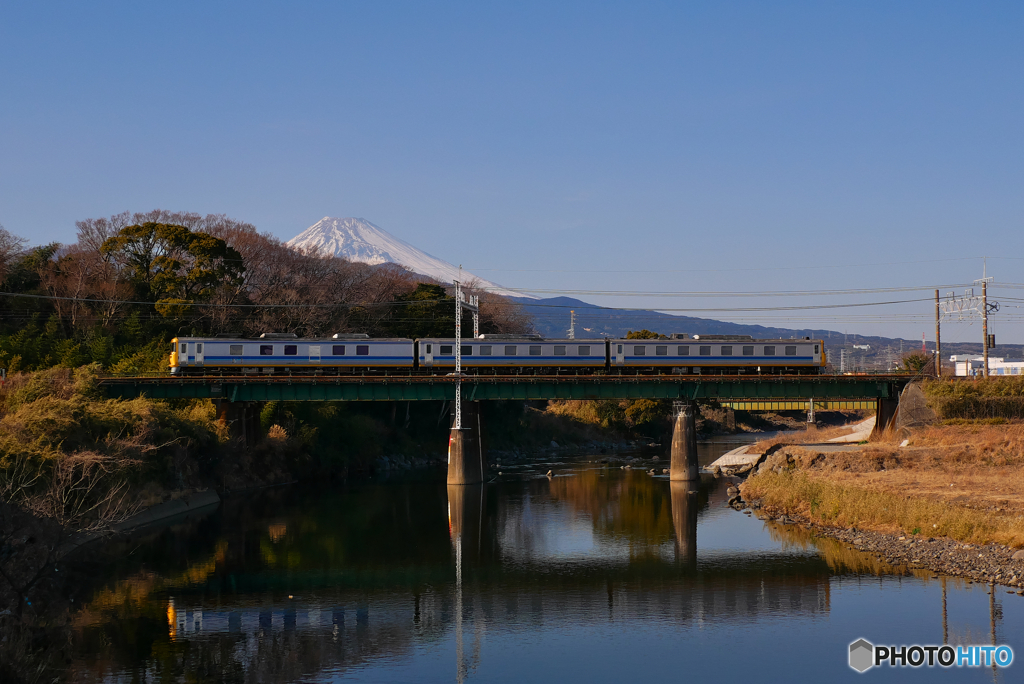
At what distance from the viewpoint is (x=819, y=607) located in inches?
1145

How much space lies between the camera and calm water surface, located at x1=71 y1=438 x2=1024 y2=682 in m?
24.1

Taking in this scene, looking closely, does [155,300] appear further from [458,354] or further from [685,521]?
[685,521]

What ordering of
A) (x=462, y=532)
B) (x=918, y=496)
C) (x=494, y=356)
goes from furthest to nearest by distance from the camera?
(x=494, y=356) < (x=462, y=532) < (x=918, y=496)

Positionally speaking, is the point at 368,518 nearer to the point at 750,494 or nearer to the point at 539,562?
the point at 539,562

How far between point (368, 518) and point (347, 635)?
885 inches

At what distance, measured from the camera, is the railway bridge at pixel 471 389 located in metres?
59.2

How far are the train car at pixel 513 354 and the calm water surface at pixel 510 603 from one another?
15.4 m

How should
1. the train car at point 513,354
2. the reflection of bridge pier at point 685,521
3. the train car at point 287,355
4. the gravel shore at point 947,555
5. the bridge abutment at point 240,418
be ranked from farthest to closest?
the bridge abutment at point 240,418, the train car at point 513,354, the train car at point 287,355, the reflection of bridge pier at point 685,521, the gravel shore at point 947,555

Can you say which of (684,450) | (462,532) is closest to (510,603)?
(462,532)

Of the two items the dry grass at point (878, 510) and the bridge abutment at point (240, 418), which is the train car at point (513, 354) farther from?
the dry grass at point (878, 510)

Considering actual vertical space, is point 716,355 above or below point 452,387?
above

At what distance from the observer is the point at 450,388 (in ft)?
197

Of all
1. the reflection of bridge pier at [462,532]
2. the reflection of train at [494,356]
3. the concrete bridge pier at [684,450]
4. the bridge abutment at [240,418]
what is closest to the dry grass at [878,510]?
the concrete bridge pier at [684,450]

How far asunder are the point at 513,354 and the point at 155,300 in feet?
121
